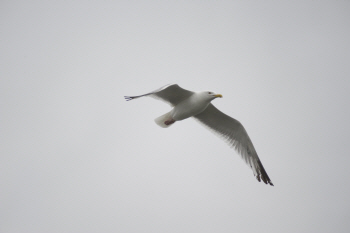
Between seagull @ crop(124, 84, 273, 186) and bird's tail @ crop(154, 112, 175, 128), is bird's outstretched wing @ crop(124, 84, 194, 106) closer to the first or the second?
seagull @ crop(124, 84, 273, 186)

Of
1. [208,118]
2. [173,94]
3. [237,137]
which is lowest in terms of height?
[237,137]

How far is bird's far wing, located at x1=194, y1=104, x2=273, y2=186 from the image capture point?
311 inches

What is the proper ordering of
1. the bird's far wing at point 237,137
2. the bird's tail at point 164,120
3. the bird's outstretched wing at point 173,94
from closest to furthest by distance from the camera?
the bird's outstretched wing at point 173,94 < the bird's tail at point 164,120 < the bird's far wing at point 237,137

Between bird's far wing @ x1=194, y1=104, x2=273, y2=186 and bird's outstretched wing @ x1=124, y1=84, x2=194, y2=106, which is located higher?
bird's outstretched wing @ x1=124, y1=84, x2=194, y2=106

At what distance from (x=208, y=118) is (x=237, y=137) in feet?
2.79

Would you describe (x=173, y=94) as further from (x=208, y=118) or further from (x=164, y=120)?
(x=208, y=118)

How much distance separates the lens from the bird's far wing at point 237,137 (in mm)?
7902

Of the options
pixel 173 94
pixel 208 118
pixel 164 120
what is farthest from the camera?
pixel 208 118

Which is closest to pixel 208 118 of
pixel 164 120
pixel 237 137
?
pixel 237 137

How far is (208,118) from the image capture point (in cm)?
793

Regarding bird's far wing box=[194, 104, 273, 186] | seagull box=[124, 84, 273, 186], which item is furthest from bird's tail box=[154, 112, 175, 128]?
bird's far wing box=[194, 104, 273, 186]

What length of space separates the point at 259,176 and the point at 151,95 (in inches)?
132

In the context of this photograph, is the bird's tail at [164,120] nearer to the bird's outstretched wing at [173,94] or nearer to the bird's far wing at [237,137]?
the bird's outstretched wing at [173,94]

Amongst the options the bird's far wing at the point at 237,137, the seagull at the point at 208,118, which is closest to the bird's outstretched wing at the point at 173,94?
the seagull at the point at 208,118
